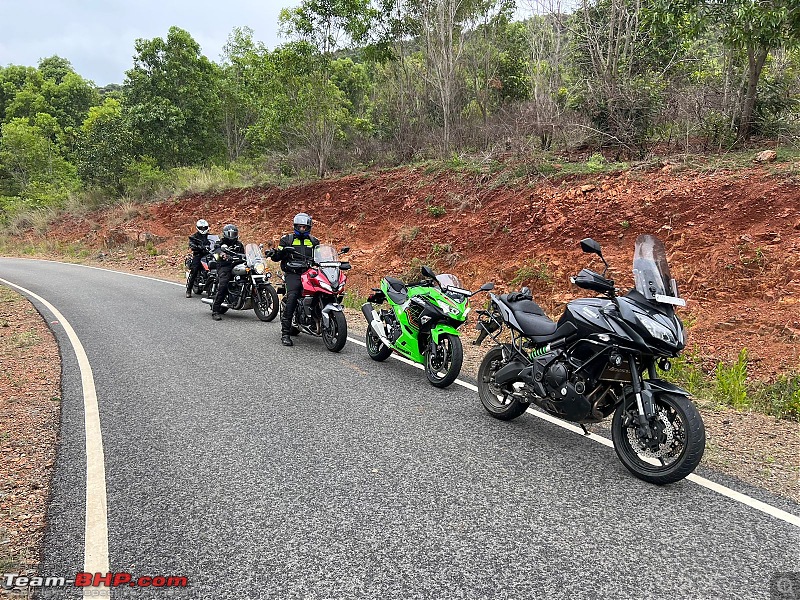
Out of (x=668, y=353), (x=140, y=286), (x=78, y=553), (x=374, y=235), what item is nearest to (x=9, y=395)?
(x=78, y=553)

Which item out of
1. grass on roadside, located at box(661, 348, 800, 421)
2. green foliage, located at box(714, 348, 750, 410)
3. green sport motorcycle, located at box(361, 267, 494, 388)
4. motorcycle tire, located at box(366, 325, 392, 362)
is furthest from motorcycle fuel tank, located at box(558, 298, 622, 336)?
motorcycle tire, located at box(366, 325, 392, 362)

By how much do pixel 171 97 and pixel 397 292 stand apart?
88.3 ft

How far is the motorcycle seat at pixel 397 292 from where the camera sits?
24.3 ft

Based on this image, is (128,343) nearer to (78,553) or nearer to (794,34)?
(78,553)

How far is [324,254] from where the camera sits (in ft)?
28.5

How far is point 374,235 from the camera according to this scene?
1730cm

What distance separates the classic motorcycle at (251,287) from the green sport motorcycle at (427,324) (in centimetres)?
358

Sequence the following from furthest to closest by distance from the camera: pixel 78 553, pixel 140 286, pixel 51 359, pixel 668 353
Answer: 1. pixel 140 286
2. pixel 51 359
3. pixel 668 353
4. pixel 78 553

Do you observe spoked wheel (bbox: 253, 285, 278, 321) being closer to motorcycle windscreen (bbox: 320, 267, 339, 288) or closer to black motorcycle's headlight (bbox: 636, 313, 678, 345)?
motorcycle windscreen (bbox: 320, 267, 339, 288)

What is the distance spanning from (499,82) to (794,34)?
10171mm

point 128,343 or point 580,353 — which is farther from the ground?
point 580,353

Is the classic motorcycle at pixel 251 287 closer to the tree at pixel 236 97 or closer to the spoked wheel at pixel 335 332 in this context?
the spoked wheel at pixel 335 332

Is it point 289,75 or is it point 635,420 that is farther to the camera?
point 289,75

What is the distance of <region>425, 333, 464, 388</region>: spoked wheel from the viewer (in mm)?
6383
